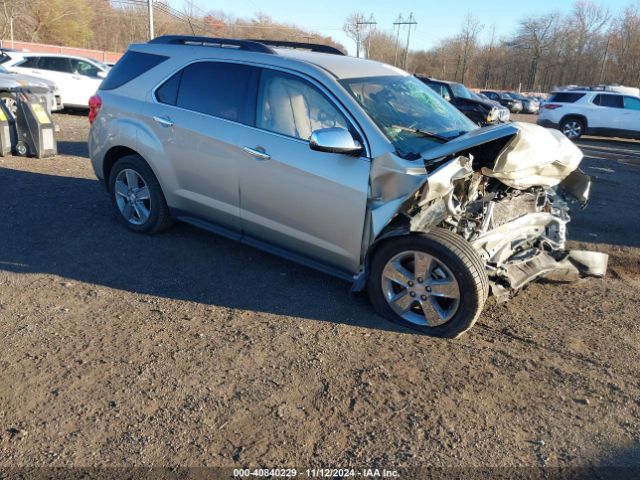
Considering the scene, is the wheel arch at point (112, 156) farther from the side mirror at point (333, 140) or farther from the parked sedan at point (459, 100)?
the parked sedan at point (459, 100)

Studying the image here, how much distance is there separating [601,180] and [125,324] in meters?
9.31

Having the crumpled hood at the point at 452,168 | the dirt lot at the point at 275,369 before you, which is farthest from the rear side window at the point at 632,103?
the crumpled hood at the point at 452,168

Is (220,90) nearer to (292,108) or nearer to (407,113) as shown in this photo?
(292,108)

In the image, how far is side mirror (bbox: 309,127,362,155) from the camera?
3633 mm

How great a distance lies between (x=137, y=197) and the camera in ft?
17.5

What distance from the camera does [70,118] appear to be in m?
14.8

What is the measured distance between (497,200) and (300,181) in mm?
1508

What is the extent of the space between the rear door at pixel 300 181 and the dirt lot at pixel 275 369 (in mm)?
475

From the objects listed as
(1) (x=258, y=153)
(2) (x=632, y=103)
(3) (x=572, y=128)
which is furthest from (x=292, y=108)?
(2) (x=632, y=103)

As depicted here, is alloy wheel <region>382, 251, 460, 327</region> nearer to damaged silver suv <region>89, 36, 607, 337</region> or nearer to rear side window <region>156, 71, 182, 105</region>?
damaged silver suv <region>89, 36, 607, 337</region>

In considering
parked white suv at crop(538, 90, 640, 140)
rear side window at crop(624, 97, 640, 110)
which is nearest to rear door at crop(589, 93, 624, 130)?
parked white suv at crop(538, 90, 640, 140)

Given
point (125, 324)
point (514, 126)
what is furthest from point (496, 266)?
point (125, 324)

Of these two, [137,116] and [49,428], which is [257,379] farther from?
[137,116]

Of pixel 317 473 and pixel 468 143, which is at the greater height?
pixel 468 143
